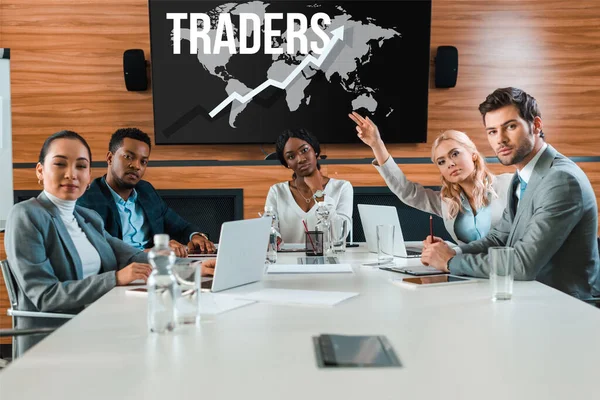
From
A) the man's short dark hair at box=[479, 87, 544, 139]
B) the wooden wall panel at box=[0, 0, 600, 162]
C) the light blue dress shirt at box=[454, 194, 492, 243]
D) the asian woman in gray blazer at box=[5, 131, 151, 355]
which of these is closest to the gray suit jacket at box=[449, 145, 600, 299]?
the man's short dark hair at box=[479, 87, 544, 139]

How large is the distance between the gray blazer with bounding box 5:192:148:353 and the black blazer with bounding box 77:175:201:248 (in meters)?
1.09

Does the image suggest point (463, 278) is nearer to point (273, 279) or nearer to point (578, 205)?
point (578, 205)

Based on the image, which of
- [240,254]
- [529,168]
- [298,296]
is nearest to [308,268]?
[240,254]

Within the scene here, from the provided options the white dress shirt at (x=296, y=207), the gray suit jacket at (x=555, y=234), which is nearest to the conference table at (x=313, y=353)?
the gray suit jacket at (x=555, y=234)

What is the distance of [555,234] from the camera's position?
2043 mm

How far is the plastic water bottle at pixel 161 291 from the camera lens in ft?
4.27

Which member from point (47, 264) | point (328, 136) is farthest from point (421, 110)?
point (47, 264)

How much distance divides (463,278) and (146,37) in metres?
3.16

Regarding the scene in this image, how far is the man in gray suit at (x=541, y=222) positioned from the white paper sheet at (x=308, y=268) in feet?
0.96

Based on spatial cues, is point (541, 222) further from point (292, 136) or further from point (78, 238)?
point (292, 136)

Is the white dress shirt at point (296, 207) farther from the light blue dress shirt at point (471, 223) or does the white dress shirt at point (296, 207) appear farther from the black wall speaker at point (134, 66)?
the black wall speaker at point (134, 66)

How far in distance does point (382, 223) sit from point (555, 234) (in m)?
0.84

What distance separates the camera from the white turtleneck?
2.18 meters

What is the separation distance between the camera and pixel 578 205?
2.08 metres
